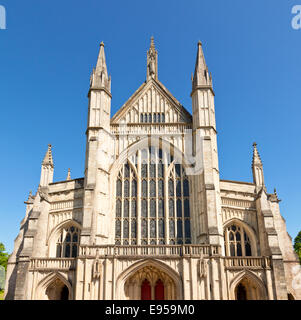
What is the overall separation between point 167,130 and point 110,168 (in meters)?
5.35

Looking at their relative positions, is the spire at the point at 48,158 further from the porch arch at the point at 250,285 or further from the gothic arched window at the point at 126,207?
the porch arch at the point at 250,285

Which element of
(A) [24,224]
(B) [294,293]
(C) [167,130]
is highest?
(C) [167,130]

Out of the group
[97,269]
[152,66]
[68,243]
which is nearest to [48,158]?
[68,243]

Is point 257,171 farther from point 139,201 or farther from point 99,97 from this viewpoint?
point 99,97

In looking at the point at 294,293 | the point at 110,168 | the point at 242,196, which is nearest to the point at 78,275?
the point at 110,168

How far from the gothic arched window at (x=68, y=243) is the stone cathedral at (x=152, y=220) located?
7 centimetres

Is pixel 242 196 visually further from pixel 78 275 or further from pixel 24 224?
pixel 24 224

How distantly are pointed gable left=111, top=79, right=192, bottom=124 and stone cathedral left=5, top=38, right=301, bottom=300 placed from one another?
84 mm

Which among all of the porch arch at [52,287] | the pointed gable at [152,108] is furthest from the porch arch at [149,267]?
the pointed gable at [152,108]

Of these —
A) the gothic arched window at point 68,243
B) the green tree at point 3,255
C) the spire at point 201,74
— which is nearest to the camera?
the gothic arched window at point 68,243

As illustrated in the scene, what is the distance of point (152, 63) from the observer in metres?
32.1

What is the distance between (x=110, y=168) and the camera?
85.8 feet

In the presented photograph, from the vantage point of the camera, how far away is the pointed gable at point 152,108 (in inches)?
1100

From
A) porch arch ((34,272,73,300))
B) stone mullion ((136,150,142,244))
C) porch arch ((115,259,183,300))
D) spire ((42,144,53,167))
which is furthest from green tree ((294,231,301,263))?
spire ((42,144,53,167))
